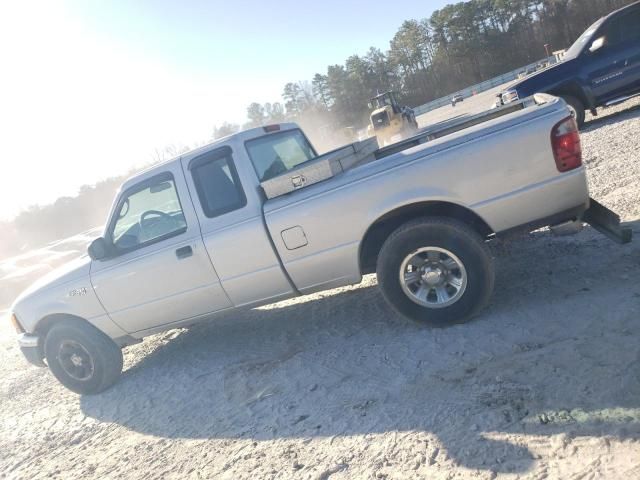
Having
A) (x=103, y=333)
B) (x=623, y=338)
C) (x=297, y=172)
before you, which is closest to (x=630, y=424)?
(x=623, y=338)

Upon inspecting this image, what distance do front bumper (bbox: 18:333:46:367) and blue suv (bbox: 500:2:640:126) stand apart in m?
9.13

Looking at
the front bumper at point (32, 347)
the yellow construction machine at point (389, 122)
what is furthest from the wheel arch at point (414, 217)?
the yellow construction machine at point (389, 122)

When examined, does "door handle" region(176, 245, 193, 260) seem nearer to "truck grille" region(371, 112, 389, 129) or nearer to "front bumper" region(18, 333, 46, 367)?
"front bumper" region(18, 333, 46, 367)

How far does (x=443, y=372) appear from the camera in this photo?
3.52 metres

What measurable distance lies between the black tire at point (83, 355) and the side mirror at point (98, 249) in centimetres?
91

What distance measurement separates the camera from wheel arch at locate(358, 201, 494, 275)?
3.91m

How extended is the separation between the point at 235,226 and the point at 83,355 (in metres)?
2.40

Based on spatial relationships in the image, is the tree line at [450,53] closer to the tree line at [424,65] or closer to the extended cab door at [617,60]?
the tree line at [424,65]

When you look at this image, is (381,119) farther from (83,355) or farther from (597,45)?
(83,355)

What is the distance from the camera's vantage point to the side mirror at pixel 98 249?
4.71 metres

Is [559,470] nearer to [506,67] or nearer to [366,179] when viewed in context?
[366,179]

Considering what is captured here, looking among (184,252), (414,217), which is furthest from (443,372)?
(184,252)

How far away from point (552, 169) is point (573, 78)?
7.18m

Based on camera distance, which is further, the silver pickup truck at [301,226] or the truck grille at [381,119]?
the truck grille at [381,119]
